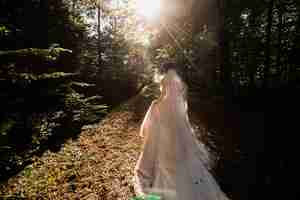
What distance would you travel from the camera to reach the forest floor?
6.21m

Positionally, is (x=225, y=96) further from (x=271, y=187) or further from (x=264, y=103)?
(x=271, y=187)

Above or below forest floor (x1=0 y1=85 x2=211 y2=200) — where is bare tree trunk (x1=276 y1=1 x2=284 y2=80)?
above

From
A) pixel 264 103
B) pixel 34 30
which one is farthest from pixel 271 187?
pixel 34 30

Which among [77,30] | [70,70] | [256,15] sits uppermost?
[256,15]

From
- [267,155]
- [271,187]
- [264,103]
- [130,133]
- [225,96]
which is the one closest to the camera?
[271,187]

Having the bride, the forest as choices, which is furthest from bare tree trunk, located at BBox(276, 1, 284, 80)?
the bride

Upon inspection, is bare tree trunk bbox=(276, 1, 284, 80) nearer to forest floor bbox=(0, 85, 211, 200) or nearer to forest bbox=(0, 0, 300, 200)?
forest bbox=(0, 0, 300, 200)

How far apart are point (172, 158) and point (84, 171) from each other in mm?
3630

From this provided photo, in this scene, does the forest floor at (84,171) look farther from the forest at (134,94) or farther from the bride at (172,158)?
the bride at (172,158)

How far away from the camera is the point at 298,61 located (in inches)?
777

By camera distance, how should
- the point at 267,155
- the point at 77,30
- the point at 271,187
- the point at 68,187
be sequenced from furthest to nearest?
the point at 77,30
the point at 267,155
the point at 271,187
the point at 68,187

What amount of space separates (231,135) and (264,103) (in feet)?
21.9

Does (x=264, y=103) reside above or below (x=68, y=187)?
above

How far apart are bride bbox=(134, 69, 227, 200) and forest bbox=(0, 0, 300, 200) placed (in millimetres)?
1286
